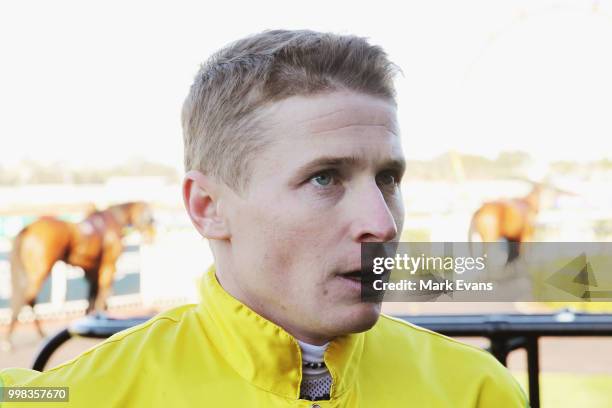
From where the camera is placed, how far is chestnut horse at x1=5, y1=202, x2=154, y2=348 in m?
8.30

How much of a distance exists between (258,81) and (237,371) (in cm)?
46

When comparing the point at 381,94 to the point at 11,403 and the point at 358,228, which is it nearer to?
the point at 358,228

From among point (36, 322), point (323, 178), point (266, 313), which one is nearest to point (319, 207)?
point (323, 178)

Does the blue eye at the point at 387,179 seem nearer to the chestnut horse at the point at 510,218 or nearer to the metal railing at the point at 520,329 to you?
the metal railing at the point at 520,329

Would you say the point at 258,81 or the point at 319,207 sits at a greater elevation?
the point at 258,81

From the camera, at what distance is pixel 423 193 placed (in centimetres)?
923

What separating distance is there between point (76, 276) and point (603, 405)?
738 centimetres

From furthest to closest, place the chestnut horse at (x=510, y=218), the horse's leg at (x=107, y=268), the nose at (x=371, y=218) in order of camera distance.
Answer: the chestnut horse at (x=510, y=218)
the horse's leg at (x=107, y=268)
the nose at (x=371, y=218)

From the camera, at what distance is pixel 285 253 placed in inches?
38.9

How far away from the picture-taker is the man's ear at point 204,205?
109 centimetres

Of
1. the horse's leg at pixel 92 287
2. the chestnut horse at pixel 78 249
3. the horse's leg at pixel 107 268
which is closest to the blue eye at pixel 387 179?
the chestnut horse at pixel 78 249

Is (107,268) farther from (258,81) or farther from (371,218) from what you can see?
(371,218)

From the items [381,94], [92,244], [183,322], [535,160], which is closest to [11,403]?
[183,322]

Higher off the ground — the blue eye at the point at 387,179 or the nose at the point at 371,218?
the blue eye at the point at 387,179
